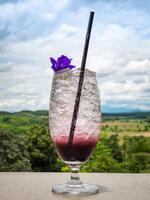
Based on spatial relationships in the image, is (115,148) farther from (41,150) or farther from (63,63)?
(63,63)

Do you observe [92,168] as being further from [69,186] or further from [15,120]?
[69,186]

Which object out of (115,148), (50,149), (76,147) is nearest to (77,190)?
(76,147)

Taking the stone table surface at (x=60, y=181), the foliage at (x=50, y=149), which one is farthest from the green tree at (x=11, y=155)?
the stone table surface at (x=60, y=181)

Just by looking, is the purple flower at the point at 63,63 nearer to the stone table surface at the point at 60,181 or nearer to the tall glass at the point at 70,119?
the tall glass at the point at 70,119

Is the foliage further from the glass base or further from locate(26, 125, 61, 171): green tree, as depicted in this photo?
the glass base

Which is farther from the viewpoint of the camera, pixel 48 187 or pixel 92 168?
pixel 92 168

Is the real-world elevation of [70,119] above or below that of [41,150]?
above

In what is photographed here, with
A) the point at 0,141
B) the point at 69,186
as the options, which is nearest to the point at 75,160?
the point at 69,186
